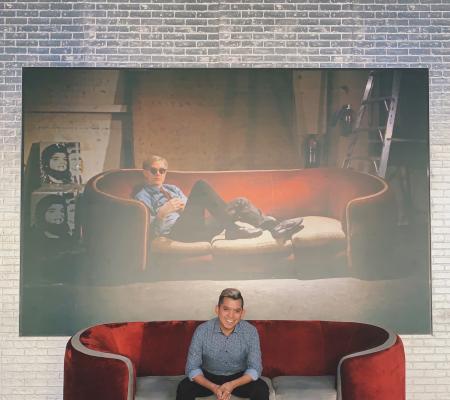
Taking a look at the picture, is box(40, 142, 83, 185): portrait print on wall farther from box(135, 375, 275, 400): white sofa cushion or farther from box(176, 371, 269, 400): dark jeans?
box(176, 371, 269, 400): dark jeans

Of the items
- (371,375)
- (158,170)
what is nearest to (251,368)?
(371,375)

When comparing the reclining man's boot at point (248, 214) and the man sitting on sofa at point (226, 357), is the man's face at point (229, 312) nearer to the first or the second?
the man sitting on sofa at point (226, 357)

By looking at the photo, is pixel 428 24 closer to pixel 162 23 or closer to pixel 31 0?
pixel 162 23

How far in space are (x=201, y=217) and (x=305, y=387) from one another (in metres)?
1.57

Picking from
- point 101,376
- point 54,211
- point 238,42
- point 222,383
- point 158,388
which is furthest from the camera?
point 238,42

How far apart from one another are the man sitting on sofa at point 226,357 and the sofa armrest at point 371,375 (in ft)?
1.46

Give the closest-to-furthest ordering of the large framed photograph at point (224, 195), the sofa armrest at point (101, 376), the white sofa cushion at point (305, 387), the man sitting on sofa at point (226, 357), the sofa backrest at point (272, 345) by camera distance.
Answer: the sofa armrest at point (101, 376) → the man sitting on sofa at point (226, 357) → the white sofa cushion at point (305, 387) → the sofa backrest at point (272, 345) → the large framed photograph at point (224, 195)

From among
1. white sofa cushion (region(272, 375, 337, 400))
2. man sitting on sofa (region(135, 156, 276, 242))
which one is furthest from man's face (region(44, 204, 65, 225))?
white sofa cushion (region(272, 375, 337, 400))

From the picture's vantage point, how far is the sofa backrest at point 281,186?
429cm

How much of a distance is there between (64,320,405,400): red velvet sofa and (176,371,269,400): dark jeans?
0.14m

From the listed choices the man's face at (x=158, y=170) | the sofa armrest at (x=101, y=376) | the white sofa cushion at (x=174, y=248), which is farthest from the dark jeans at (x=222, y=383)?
the man's face at (x=158, y=170)

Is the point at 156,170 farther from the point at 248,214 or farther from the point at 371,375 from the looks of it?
the point at 371,375

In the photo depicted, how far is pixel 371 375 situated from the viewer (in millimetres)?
2973

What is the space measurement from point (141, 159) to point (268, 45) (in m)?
1.37
